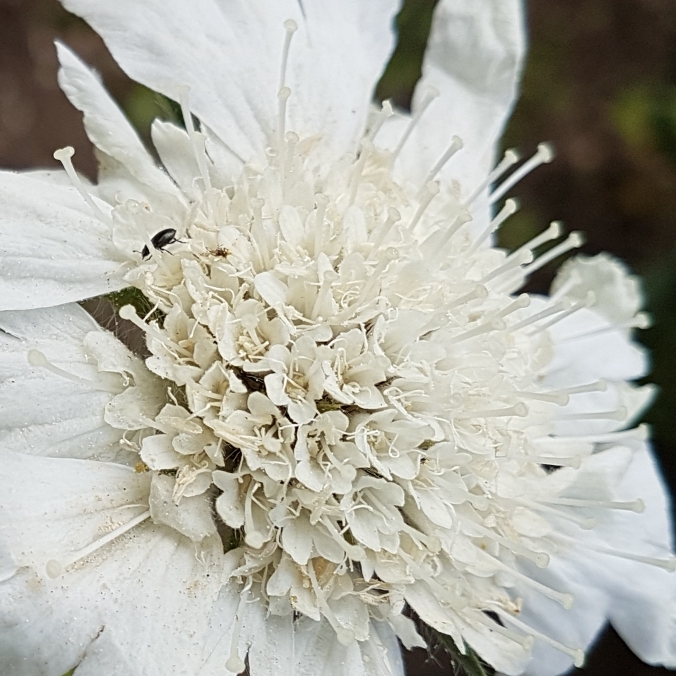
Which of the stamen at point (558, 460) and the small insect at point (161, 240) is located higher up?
the small insect at point (161, 240)

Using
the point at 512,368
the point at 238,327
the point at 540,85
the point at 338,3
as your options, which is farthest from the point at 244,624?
the point at 540,85

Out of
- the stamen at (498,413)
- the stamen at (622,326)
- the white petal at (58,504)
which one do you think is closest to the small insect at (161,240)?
the white petal at (58,504)

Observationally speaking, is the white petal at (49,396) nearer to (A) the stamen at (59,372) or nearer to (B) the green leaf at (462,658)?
(A) the stamen at (59,372)

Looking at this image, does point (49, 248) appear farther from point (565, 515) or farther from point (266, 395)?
point (565, 515)

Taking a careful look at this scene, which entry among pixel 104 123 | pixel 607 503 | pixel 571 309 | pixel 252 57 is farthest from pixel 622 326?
pixel 104 123

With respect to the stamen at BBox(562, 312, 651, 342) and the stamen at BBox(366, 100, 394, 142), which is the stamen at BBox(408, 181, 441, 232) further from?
the stamen at BBox(562, 312, 651, 342)

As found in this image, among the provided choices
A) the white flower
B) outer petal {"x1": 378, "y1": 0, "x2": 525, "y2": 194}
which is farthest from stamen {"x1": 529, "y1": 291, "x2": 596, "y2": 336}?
outer petal {"x1": 378, "y1": 0, "x2": 525, "y2": 194}

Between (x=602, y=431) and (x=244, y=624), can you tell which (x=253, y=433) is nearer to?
(x=244, y=624)
